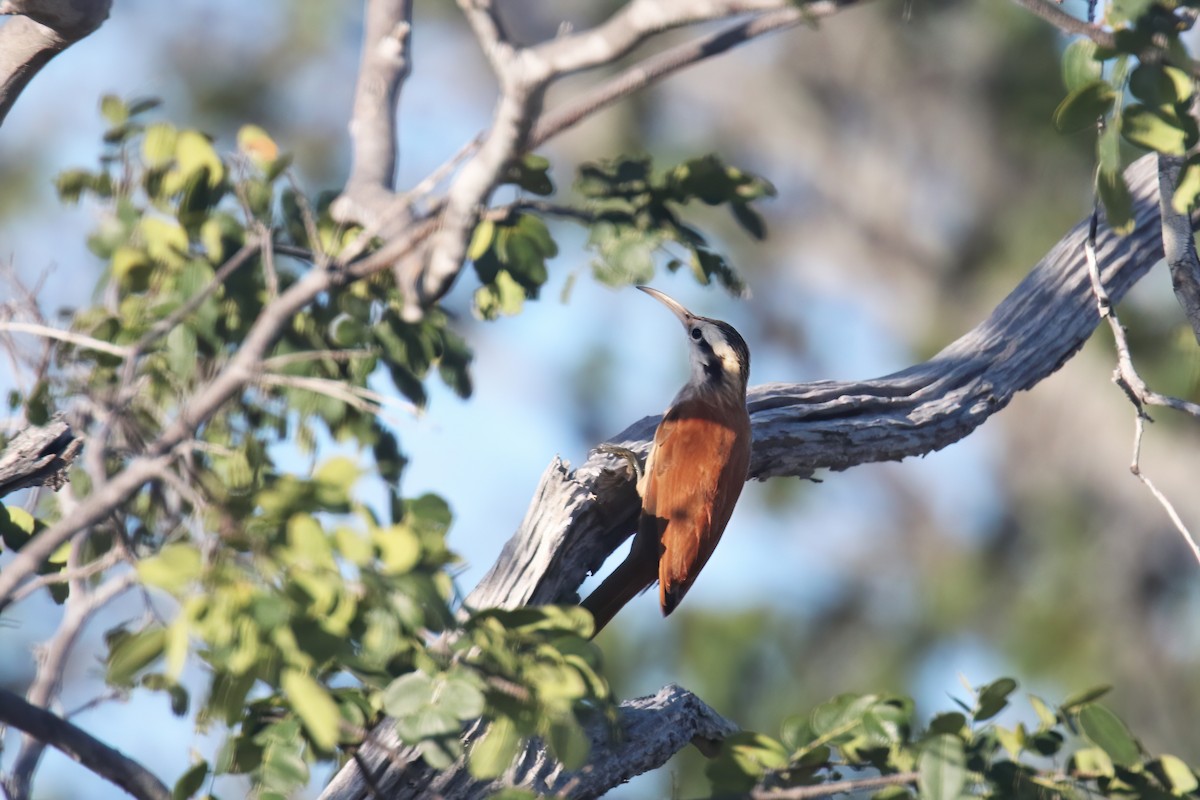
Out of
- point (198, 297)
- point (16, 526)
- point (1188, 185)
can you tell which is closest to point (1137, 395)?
point (1188, 185)

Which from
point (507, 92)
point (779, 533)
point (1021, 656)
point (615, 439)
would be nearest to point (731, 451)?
point (615, 439)

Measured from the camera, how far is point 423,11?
12148mm

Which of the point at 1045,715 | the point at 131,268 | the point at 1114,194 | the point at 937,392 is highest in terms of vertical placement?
the point at 937,392

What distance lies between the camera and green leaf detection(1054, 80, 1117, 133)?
2.19 meters

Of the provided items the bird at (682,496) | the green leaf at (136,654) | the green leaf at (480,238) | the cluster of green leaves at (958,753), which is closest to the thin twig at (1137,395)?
the cluster of green leaves at (958,753)

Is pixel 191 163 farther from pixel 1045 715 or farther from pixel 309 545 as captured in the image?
pixel 1045 715

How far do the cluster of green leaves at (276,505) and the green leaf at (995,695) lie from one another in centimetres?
73

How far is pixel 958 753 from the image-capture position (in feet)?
6.99

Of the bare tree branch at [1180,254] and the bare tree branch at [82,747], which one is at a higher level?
the bare tree branch at [1180,254]

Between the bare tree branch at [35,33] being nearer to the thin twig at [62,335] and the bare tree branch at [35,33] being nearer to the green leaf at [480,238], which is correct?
the thin twig at [62,335]

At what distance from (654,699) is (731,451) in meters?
1.04

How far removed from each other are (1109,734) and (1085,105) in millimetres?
1141

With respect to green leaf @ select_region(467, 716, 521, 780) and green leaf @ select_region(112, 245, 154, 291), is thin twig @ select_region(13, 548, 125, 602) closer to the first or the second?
green leaf @ select_region(112, 245, 154, 291)

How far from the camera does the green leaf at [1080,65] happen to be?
89.4 inches
